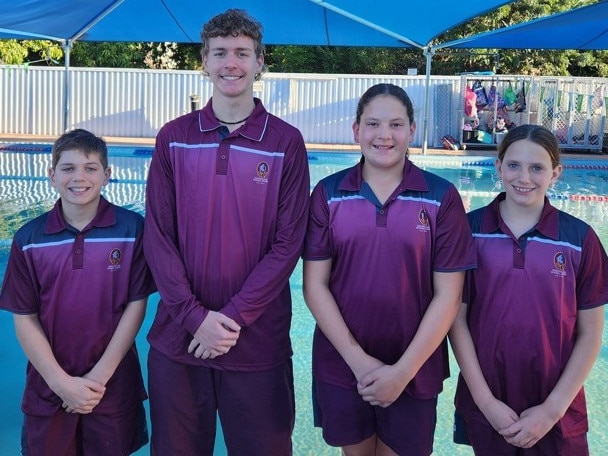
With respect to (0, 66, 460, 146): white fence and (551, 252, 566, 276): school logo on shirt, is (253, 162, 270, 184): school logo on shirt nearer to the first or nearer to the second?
(551, 252, 566, 276): school logo on shirt

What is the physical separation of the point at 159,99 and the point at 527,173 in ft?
56.5

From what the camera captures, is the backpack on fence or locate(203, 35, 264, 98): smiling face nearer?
locate(203, 35, 264, 98): smiling face

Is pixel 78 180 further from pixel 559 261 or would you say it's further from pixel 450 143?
pixel 450 143

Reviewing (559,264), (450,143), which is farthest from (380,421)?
(450,143)

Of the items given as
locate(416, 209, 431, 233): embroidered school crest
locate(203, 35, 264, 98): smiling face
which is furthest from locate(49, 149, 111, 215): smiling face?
locate(416, 209, 431, 233): embroidered school crest

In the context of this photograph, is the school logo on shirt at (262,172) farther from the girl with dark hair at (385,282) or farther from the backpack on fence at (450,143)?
the backpack on fence at (450,143)

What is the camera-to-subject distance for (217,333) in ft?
6.70

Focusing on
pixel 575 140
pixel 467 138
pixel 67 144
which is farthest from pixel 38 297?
pixel 575 140

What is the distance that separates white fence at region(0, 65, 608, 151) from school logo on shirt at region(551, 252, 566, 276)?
1611 cm

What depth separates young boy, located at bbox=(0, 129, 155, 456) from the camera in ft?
7.28

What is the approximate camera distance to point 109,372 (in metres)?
2.23

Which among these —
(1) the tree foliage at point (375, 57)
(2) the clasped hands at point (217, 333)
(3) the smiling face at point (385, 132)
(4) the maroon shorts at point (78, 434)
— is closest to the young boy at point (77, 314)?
(4) the maroon shorts at point (78, 434)

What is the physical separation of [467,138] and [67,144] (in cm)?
1624

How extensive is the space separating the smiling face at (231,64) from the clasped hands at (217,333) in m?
0.80
